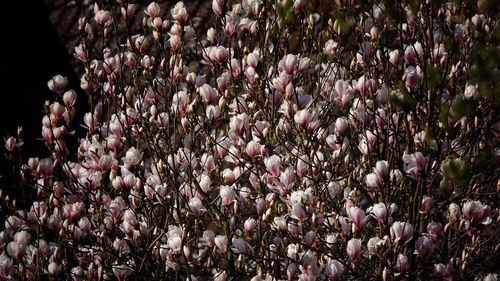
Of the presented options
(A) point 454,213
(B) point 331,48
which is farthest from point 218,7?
(A) point 454,213

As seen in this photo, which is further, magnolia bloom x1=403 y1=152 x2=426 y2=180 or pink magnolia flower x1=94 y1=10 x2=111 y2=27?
pink magnolia flower x1=94 y1=10 x2=111 y2=27

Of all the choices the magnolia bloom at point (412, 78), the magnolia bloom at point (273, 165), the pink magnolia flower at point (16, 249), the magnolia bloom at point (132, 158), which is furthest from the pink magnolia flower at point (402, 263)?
the pink magnolia flower at point (16, 249)

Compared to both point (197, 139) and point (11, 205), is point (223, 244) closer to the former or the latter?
point (197, 139)

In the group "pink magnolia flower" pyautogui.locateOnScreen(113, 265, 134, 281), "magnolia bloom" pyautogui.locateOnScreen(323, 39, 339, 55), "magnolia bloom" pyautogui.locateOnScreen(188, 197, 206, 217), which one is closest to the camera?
"magnolia bloom" pyautogui.locateOnScreen(188, 197, 206, 217)

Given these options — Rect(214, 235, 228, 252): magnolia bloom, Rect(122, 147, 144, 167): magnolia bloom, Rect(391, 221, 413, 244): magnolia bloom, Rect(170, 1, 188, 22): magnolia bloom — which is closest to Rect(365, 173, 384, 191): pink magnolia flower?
Rect(391, 221, 413, 244): magnolia bloom

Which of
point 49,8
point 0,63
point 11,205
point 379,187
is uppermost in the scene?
point 49,8

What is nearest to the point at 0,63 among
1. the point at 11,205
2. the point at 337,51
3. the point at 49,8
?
the point at 49,8

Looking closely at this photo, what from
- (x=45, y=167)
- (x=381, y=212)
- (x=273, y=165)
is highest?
(x=45, y=167)

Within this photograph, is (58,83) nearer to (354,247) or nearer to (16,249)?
(16,249)

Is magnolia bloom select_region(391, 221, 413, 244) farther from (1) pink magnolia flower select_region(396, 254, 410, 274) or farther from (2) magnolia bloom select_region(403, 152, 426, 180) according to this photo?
(2) magnolia bloom select_region(403, 152, 426, 180)
